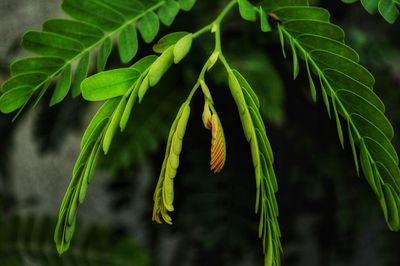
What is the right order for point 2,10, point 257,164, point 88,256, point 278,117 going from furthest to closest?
point 2,10 → point 88,256 → point 278,117 → point 257,164

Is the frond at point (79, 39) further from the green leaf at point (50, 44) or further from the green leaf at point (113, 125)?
the green leaf at point (113, 125)

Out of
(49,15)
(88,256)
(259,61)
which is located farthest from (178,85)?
(49,15)

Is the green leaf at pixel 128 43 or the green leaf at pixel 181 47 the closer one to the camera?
the green leaf at pixel 181 47

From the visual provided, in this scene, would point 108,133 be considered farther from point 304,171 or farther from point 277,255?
point 304,171

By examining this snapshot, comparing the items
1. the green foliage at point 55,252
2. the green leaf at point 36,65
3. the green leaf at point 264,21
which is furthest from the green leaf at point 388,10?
the green foliage at point 55,252

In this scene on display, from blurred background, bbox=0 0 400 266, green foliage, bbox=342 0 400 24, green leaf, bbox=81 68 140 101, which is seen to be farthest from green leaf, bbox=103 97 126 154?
blurred background, bbox=0 0 400 266

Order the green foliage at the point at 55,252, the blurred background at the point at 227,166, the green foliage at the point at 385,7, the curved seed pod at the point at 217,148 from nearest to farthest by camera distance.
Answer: the curved seed pod at the point at 217,148 < the green foliage at the point at 385,7 < the blurred background at the point at 227,166 < the green foliage at the point at 55,252
